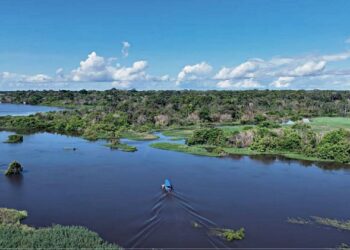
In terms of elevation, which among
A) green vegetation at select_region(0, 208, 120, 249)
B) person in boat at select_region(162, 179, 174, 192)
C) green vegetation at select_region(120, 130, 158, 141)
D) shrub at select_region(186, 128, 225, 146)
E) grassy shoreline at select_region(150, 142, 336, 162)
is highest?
shrub at select_region(186, 128, 225, 146)

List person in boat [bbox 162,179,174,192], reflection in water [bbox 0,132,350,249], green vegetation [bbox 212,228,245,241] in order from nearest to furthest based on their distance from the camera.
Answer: green vegetation [bbox 212,228,245,241], reflection in water [bbox 0,132,350,249], person in boat [bbox 162,179,174,192]

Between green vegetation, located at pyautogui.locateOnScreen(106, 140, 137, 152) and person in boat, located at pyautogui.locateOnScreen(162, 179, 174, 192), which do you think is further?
green vegetation, located at pyautogui.locateOnScreen(106, 140, 137, 152)

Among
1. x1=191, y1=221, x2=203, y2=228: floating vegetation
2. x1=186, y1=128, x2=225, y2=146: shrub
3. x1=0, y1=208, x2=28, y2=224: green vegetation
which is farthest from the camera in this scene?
x1=186, y1=128, x2=225, y2=146: shrub

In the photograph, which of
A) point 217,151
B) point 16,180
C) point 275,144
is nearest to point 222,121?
point 275,144

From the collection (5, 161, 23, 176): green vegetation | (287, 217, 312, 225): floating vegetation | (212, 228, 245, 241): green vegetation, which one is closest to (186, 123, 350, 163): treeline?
(287, 217, 312, 225): floating vegetation

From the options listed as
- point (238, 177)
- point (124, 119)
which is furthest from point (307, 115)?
point (238, 177)

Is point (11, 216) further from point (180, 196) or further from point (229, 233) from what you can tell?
point (229, 233)

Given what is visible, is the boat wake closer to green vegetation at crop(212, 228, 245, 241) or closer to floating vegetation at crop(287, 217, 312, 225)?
green vegetation at crop(212, 228, 245, 241)

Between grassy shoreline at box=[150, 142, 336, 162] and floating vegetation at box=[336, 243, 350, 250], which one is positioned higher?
grassy shoreline at box=[150, 142, 336, 162]
